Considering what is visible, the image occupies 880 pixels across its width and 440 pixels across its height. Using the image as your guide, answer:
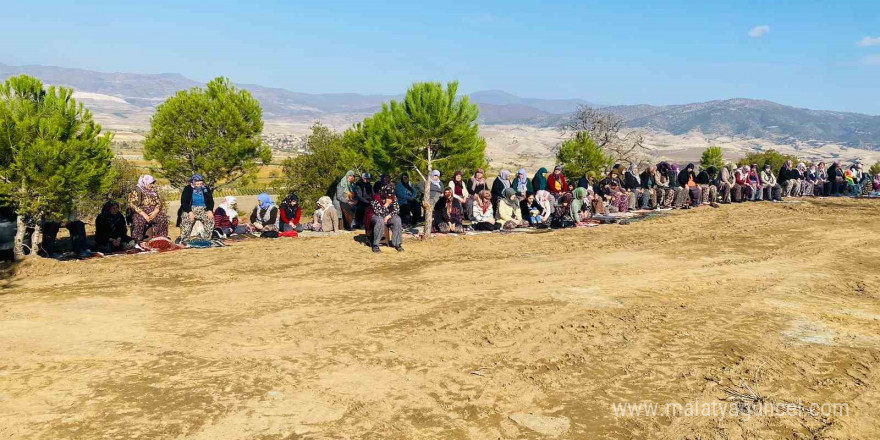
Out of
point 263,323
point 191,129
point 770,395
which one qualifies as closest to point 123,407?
point 263,323

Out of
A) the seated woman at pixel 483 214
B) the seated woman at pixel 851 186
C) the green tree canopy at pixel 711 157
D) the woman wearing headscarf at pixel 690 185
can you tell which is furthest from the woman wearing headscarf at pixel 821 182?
the seated woman at pixel 483 214

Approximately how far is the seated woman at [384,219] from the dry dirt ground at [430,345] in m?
0.74

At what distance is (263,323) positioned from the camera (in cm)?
648

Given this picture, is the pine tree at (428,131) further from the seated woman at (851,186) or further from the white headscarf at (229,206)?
the seated woman at (851,186)

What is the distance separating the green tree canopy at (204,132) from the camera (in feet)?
70.2

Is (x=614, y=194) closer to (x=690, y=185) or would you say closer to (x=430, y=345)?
(x=690, y=185)

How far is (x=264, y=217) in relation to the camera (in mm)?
12695

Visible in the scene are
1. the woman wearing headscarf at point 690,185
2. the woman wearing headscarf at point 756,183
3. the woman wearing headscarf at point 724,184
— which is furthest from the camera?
the woman wearing headscarf at point 756,183

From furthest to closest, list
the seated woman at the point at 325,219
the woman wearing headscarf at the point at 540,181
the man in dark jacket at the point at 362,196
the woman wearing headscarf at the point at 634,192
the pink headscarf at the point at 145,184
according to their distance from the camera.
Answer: the woman wearing headscarf at the point at 634,192 → the woman wearing headscarf at the point at 540,181 → the man in dark jacket at the point at 362,196 → the seated woman at the point at 325,219 → the pink headscarf at the point at 145,184

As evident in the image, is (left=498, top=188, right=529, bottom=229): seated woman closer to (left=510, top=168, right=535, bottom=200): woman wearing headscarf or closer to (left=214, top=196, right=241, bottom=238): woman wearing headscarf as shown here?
(left=510, top=168, right=535, bottom=200): woman wearing headscarf

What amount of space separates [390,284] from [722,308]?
426 centimetres

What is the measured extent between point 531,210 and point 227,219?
684 cm

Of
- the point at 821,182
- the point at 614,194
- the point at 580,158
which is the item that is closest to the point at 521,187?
the point at 614,194

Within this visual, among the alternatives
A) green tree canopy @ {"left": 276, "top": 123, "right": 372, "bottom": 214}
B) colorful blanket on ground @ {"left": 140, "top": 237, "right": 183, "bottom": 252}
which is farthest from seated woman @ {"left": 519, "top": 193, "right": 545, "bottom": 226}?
green tree canopy @ {"left": 276, "top": 123, "right": 372, "bottom": 214}
